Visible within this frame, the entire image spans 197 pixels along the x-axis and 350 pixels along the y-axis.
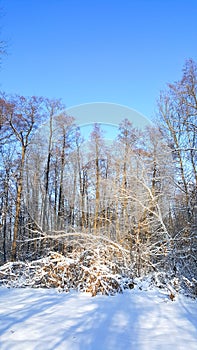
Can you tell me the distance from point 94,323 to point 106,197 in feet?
22.0

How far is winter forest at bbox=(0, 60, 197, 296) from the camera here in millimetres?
6340

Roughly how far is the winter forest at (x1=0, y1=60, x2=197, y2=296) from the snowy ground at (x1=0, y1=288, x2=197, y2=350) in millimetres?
1090

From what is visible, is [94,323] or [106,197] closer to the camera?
[94,323]

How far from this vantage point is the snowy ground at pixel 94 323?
2.49m

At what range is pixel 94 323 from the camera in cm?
312

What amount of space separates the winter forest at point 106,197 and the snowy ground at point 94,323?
109 cm

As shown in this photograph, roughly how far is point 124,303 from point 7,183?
10.8 metres

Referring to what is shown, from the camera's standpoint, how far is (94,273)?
5438 millimetres

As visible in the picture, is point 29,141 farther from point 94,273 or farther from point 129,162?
point 94,273

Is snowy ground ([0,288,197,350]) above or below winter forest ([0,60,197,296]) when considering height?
below

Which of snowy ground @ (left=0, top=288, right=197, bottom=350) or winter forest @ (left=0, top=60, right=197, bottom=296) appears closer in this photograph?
snowy ground @ (left=0, top=288, right=197, bottom=350)

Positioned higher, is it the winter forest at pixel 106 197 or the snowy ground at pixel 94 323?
the winter forest at pixel 106 197

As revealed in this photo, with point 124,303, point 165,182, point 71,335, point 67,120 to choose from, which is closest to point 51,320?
point 71,335

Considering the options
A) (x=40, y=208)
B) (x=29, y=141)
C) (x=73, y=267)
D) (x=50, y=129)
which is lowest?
(x=73, y=267)
